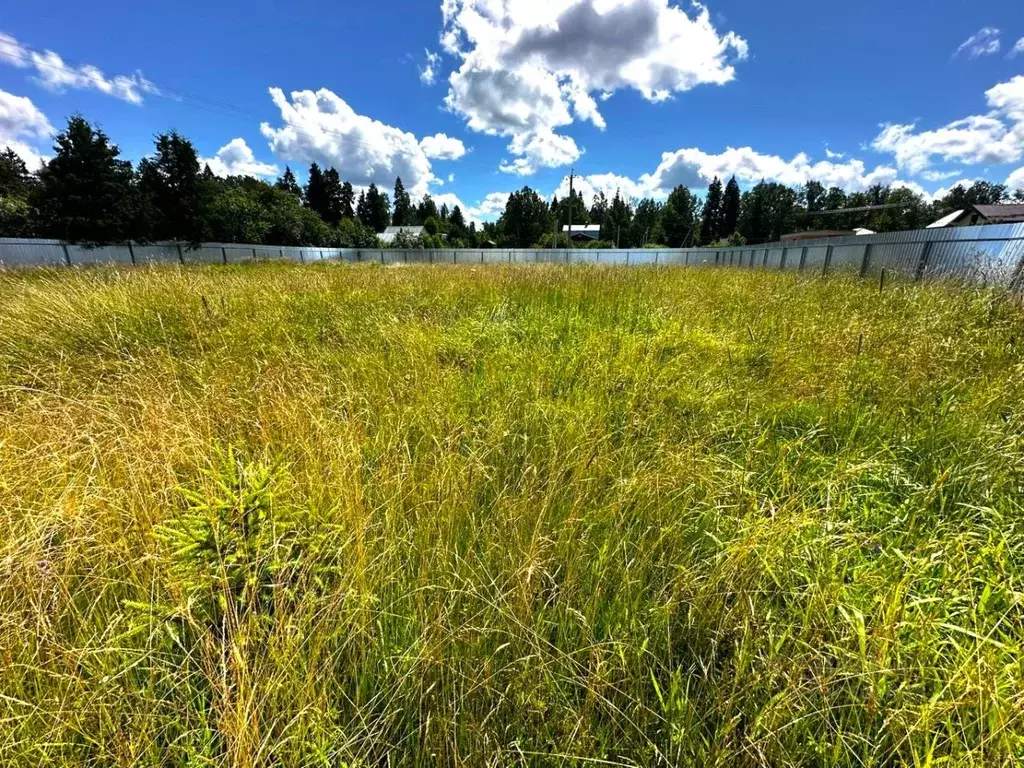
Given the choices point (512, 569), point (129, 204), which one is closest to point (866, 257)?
point (512, 569)

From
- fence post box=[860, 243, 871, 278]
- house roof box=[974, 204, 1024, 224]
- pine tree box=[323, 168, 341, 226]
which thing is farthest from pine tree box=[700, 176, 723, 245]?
fence post box=[860, 243, 871, 278]

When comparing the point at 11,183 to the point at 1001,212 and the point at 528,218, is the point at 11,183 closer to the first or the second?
the point at 528,218

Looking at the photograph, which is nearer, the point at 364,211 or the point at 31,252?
the point at 31,252

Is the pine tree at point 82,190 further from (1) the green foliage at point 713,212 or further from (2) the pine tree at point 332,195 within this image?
(1) the green foliage at point 713,212

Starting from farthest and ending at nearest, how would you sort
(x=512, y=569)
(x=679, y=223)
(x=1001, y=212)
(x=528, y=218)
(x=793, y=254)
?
(x=679, y=223)
(x=528, y=218)
(x=1001, y=212)
(x=793, y=254)
(x=512, y=569)

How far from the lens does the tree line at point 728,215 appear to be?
53938 millimetres

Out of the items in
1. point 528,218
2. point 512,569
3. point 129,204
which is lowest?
point 512,569

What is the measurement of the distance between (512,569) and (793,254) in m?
18.9

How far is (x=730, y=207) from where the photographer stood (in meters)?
68.9

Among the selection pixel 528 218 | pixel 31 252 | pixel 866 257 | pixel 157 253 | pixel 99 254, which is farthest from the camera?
pixel 528 218

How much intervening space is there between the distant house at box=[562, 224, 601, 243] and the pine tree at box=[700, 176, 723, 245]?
19.5 metres

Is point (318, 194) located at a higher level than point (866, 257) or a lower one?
higher

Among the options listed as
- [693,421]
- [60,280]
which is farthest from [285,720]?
[60,280]

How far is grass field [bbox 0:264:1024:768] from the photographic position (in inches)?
31.3
